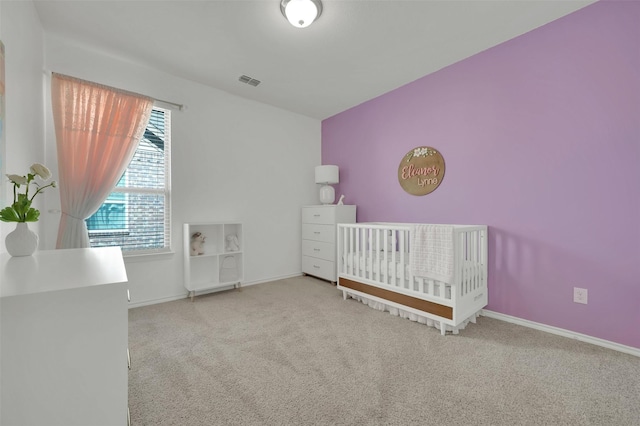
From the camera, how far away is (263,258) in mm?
3561

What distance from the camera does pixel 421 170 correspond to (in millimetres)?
2895

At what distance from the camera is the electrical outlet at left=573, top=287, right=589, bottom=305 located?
1929 millimetres

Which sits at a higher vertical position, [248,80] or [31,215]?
[248,80]

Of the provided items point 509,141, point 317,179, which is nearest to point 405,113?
point 509,141

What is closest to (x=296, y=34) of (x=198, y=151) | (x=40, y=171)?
(x=198, y=151)

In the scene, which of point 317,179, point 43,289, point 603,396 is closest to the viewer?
point 43,289

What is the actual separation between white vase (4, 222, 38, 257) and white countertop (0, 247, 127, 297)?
0.05 metres

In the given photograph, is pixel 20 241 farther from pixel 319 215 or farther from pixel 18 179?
pixel 319 215

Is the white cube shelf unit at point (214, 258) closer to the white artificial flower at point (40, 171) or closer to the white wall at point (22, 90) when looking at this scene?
the white wall at point (22, 90)

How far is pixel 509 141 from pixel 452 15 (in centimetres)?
111

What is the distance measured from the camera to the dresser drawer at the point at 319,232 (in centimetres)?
342

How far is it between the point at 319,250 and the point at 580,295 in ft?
8.31

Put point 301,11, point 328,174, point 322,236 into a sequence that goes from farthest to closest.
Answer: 1. point 328,174
2. point 322,236
3. point 301,11

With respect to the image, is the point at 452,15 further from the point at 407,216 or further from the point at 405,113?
the point at 407,216
